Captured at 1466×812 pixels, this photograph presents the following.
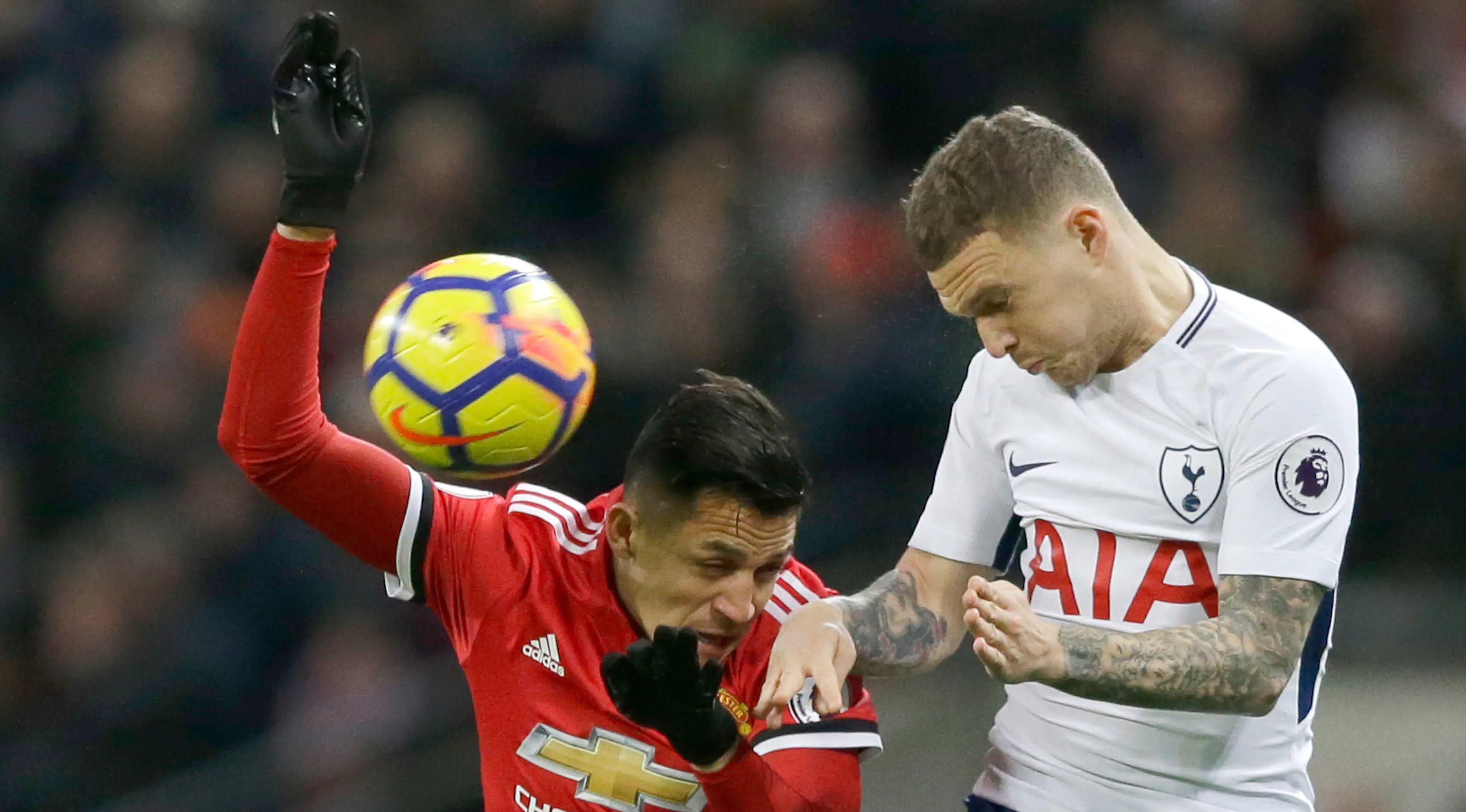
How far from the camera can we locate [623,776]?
9.82 ft

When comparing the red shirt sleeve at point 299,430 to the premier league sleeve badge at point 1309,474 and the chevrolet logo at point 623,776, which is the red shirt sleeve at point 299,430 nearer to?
the chevrolet logo at point 623,776

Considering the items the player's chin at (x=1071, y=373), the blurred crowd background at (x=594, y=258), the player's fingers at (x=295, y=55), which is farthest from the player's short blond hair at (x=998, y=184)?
the blurred crowd background at (x=594, y=258)

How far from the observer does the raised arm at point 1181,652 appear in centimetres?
236

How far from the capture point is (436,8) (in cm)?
697

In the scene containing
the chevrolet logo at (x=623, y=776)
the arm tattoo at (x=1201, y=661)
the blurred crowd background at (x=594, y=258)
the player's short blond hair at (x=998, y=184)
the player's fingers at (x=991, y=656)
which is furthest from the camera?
the blurred crowd background at (x=594, y=258)

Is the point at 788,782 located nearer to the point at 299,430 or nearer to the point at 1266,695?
the point at 1266,695

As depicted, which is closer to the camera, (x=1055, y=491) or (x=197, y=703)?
(x=1055, y=491)

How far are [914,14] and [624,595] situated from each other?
413cm

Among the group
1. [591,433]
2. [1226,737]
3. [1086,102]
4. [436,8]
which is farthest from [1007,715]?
[436,8]

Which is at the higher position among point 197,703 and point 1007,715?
point 1007,715

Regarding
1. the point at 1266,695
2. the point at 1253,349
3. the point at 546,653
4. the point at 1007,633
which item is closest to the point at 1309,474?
the point at 1253,349

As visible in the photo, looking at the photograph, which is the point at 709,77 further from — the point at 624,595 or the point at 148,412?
the point at 624,595

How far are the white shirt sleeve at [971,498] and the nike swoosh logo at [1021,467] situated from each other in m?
0.07

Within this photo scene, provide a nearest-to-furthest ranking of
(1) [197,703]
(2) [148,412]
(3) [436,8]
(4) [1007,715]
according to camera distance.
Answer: (4) [1007,715] < (1) [197,703] < (2) [148,412] < (3) [436,8]
